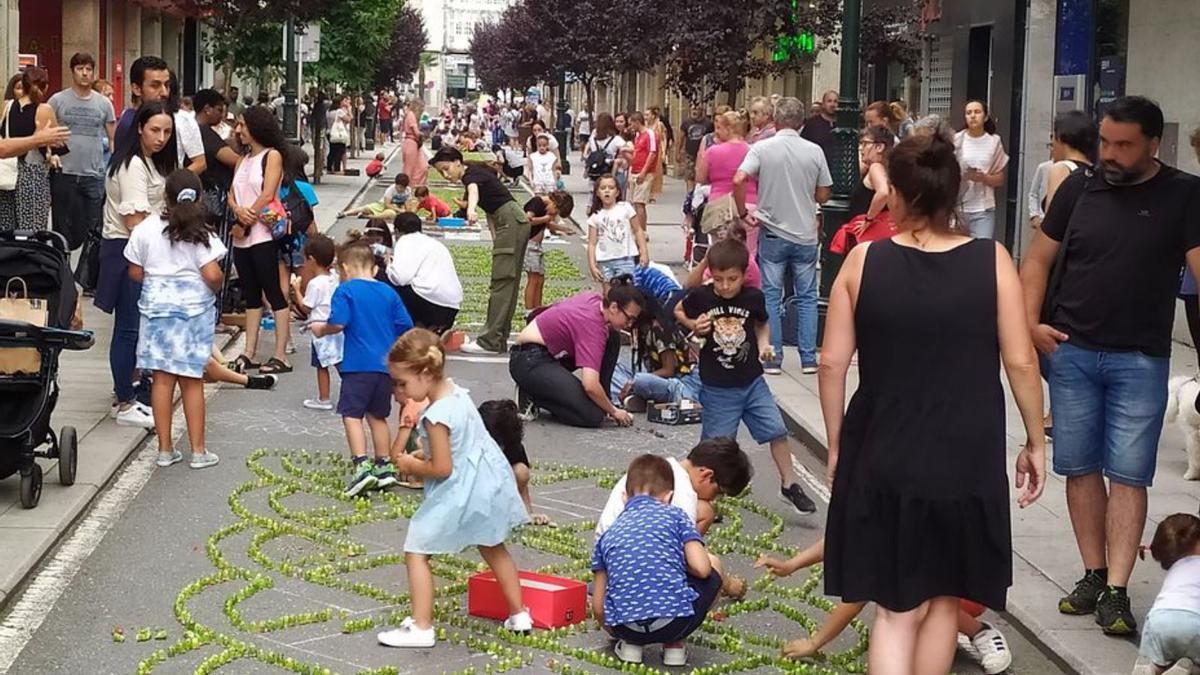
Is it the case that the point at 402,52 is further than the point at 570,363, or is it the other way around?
the point at 402,52

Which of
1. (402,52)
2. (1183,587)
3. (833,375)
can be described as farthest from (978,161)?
(402,52)

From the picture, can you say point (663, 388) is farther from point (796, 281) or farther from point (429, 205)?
point (429, 205)

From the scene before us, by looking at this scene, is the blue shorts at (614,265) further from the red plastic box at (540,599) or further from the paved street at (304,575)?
the red plastic box at (540,599)

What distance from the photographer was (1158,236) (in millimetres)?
6695

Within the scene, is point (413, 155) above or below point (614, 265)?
above

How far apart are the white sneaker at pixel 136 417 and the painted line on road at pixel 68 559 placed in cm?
13

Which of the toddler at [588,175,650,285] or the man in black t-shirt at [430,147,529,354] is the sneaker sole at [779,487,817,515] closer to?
the man in black t-shirt at [430,147,529,354]

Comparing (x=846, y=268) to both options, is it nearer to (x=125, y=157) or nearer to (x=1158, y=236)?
(x=1158, y=236)

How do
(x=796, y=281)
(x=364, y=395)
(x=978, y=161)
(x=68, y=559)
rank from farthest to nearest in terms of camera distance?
1. (x=978, y=161)
2. (x=796, y=281)
3. (x=364, y=395)
4. (x=68, y=559)

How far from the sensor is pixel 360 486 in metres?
9.11

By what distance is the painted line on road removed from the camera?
262 inches

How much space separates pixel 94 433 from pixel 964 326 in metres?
6.47

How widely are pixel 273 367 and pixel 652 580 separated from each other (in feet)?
23.3

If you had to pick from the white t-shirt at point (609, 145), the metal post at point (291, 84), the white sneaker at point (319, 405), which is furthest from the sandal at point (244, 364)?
the metal post at point (291, 84)
